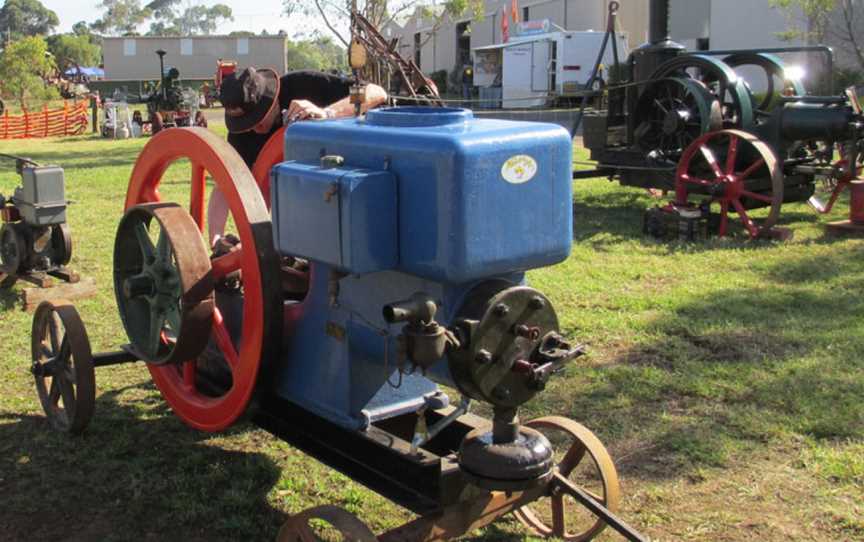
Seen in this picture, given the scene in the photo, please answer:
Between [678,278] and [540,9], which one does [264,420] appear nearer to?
[678,278]

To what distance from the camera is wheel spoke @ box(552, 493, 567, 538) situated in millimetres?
2932

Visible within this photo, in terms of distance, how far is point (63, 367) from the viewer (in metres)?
3.73

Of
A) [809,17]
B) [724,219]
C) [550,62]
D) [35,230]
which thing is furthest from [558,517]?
[550,62]

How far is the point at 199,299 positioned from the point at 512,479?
1.18 meters

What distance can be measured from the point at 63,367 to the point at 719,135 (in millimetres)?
5837

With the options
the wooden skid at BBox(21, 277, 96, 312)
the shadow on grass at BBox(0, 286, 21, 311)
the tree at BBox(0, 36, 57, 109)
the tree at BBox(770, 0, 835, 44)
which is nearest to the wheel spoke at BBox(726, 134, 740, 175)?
the wooden skid at BBox(21, 277, 96, 312)

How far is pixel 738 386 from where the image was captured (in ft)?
13.7

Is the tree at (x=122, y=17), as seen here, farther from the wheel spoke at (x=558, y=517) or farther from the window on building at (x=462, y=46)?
the wheel spoke at (x=558, y=517)

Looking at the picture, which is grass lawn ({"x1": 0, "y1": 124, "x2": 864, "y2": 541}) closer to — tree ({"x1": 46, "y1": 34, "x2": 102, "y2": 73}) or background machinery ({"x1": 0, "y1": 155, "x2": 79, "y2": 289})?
background machinery ({"x1": 0, "y1": 155, "x2": 79, "y2": 289})

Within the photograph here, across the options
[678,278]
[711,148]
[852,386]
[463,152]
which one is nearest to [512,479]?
[463,152]

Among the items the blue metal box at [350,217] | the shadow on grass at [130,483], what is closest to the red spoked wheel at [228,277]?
the shadow on grass at [130,483]

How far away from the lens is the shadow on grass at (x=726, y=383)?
363 centimetres

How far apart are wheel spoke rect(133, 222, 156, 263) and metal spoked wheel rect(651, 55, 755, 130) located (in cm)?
624

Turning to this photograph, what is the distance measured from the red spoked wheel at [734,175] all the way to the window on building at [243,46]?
4583cm
